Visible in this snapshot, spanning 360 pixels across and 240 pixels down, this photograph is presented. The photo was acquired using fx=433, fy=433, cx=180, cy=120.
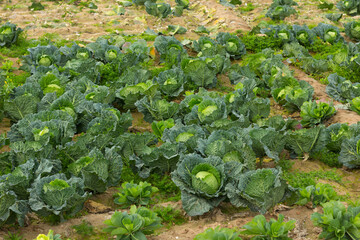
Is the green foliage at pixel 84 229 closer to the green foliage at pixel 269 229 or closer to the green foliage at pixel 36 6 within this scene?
the green foliage at pixel 269 229

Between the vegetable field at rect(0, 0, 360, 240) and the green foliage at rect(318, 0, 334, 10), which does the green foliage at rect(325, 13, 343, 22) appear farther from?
the vegetable field at rect(0, 0, 360, 240)

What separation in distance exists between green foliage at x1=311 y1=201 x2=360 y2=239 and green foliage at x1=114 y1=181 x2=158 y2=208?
195cm

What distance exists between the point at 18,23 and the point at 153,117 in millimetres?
6420

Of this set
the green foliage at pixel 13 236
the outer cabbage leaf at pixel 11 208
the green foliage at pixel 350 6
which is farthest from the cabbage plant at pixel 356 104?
the green foliage at pixel 350 6

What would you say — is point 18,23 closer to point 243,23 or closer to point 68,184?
point 243,23

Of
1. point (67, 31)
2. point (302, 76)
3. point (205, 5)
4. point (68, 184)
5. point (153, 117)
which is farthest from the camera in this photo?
point (205, 5)

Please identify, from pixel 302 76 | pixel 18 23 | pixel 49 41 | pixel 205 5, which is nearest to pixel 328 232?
pixel 302 76

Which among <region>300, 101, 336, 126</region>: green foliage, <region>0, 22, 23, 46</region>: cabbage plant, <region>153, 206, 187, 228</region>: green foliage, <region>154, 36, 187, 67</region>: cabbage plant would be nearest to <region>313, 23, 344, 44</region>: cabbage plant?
<region>154, 36, 187, 67</region>: cabbage plant

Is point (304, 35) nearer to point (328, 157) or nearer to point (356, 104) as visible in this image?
point (356, 104)

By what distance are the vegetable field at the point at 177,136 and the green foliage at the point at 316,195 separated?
16mm

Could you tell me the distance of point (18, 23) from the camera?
11.9 meters

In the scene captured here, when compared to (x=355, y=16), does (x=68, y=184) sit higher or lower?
higher

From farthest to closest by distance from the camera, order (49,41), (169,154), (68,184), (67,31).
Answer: (67,31), (49,41), (169,154), (68,184)

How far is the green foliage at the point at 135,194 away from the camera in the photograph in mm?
5156
